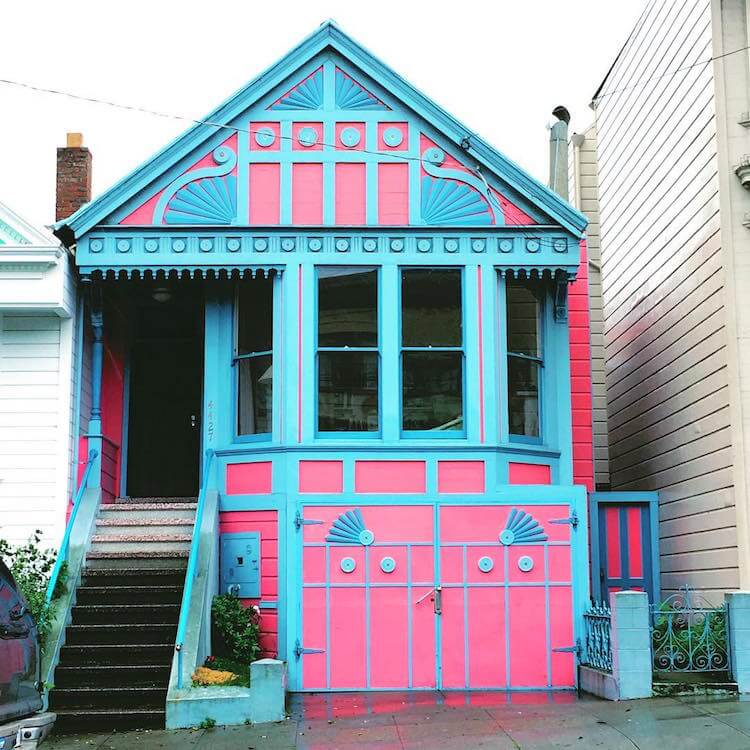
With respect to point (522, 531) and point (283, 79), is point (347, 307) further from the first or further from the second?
point (522, 531)

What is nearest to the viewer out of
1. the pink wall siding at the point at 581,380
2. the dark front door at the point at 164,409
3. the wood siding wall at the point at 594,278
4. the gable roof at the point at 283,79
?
the gable roof at the point at 283,79

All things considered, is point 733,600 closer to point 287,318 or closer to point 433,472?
point 433,472

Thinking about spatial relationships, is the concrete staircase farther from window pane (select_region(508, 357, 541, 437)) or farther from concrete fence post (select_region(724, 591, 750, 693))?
concrete fence post (select_region(724, 591, 750, 693))

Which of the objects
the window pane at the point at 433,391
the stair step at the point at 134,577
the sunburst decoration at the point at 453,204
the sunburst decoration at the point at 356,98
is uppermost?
the sunburst decoration at the point at 356,98

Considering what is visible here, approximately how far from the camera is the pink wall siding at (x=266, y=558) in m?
13.3

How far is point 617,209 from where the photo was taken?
1911 cm

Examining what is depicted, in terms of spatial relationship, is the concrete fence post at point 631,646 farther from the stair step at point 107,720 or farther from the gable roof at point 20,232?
the gable roof at point 20,232

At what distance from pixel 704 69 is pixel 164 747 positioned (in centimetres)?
1006

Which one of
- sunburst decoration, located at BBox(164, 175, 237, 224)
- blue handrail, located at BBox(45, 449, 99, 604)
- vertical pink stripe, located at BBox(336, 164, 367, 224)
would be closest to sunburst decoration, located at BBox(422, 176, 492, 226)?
vertical pink stripe, located at BBox(336, 164, 367, 224)

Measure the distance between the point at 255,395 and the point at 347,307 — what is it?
1.56 m

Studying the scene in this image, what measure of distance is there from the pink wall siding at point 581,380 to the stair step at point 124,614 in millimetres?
5639

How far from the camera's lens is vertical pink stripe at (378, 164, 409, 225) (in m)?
14.0

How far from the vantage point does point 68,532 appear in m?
13.2

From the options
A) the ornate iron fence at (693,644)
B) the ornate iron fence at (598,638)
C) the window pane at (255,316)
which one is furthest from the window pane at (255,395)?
the ornate iron fence at (693,644)
